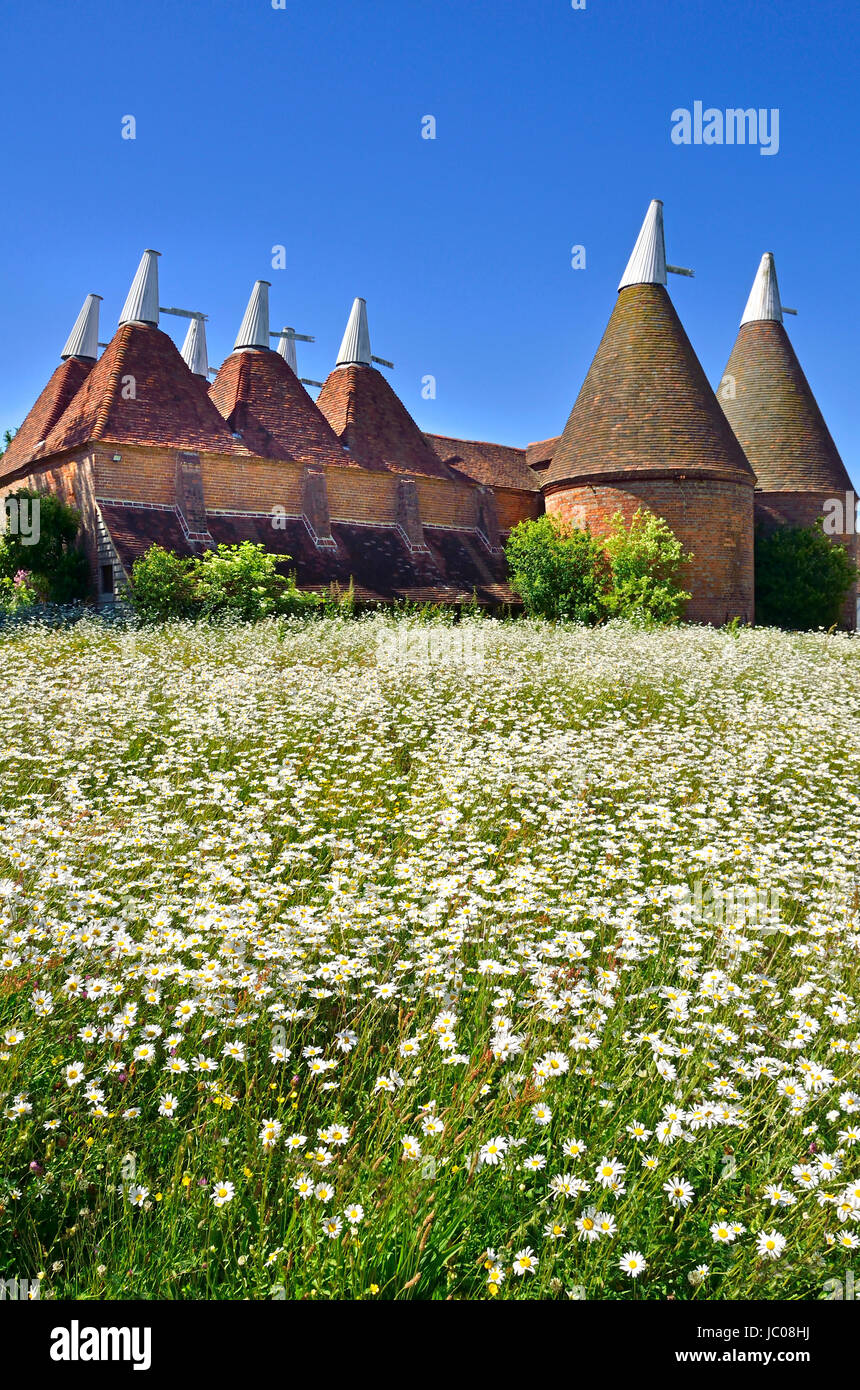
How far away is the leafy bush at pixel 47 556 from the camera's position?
20594mm

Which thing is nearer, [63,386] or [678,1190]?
[678,1190]

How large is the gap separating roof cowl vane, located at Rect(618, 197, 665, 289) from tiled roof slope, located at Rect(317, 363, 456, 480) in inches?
299

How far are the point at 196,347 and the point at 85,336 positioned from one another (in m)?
4.13

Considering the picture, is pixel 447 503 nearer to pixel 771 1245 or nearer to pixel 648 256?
pixel 648 256

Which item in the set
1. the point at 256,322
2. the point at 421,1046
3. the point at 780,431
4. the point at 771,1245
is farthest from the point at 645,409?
the point at 771,1245

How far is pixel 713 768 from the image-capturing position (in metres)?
5.90

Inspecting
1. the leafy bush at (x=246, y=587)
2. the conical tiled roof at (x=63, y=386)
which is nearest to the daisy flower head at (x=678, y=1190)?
the leafy bush at (x=246, y=587)

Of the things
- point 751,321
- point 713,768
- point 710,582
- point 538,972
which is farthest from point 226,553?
point 751,321

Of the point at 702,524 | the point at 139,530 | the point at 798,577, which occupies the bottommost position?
the point at 798,577

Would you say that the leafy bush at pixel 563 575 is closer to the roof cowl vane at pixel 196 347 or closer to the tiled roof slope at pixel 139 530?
the tiled roof slope at pixel 139 530

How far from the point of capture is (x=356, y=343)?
28250mm
